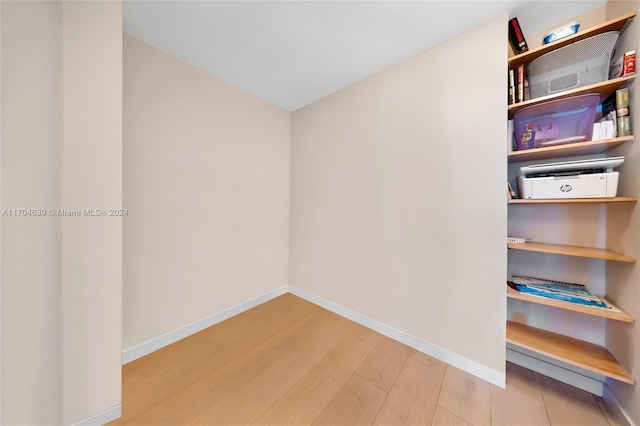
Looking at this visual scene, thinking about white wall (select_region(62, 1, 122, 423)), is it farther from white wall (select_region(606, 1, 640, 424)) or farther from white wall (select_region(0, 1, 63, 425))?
white wall (select_region(606, 1, 640, 424))

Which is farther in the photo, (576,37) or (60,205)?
(576,37)

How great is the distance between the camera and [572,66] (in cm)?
111

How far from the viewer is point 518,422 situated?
1.01m

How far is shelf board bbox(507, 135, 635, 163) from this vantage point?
3.24ft

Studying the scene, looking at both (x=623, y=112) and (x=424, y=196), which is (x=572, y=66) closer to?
(x=623, y=112)

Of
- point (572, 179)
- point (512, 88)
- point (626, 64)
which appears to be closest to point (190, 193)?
point (512, 88)

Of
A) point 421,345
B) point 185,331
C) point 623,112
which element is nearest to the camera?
point 623,112

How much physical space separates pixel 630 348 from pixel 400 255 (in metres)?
1.13

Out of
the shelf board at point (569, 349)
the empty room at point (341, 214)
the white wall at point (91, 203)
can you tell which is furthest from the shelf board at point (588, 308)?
the white wall at point (91, 203)

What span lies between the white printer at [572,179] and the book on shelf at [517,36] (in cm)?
78

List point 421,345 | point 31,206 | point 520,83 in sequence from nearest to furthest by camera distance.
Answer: point 31,206 → point 520,83 → point 421,345

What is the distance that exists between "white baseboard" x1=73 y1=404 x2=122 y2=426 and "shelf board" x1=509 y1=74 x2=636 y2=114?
2.82m

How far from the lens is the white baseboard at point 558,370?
115 centimetres

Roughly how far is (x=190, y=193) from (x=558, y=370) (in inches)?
115
